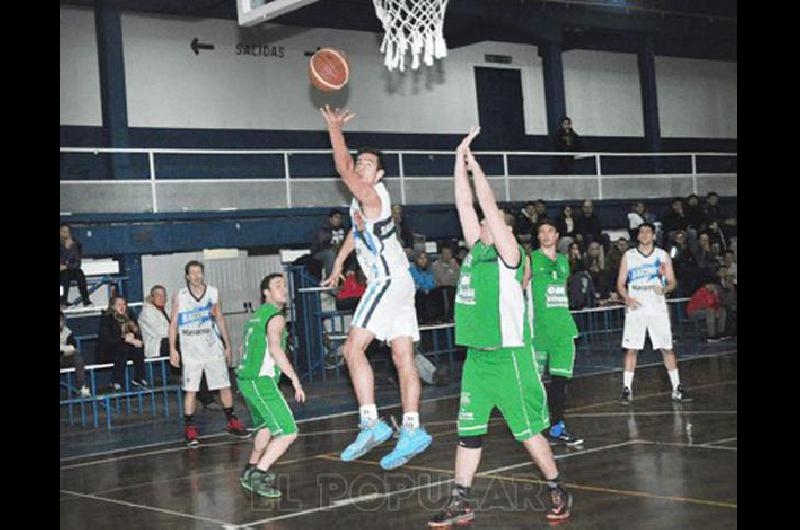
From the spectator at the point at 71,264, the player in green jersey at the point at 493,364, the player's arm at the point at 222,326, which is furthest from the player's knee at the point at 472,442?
the spectator at the point at 71,264

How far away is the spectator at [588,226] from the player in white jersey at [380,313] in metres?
13.7

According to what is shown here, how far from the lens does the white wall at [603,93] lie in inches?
1219

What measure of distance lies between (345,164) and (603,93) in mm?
24847

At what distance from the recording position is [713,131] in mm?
34281

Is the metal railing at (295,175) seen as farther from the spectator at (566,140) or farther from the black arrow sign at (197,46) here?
the black arrow sign at (197,46)

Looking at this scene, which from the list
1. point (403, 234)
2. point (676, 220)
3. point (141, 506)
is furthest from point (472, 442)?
point (676, 220)

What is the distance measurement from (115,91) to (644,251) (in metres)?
12.2

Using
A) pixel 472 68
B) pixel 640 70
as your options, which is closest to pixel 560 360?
pixel 472 68

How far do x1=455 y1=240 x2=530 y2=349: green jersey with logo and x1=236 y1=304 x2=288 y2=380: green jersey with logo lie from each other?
2115 mm

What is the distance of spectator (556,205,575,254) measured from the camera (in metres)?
21.3

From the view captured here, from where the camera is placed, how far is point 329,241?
18.8m

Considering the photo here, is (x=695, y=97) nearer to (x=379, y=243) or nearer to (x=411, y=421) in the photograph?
(x=379, y=243)

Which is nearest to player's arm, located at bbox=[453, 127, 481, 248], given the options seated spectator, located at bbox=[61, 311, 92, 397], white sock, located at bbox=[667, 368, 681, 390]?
white sock, located at bbox=[667, 368, 681, 390]

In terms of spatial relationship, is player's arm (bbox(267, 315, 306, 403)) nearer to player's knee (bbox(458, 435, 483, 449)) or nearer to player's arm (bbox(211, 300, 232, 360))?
player's knee (bbox(458, 435, 483, 449))
